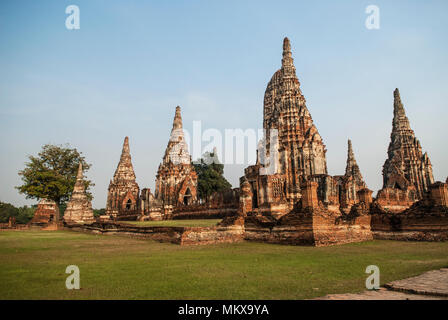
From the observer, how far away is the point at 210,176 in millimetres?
50938

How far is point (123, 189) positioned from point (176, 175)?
25.5 feet

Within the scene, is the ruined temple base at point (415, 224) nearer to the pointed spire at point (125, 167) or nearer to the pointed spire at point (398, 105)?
the pointed spire at point (125, 167)

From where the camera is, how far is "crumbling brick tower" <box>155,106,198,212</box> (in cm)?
3133

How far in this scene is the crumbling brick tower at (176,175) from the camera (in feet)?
103

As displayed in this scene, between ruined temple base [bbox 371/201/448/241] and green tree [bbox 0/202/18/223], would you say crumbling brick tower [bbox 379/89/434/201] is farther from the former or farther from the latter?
green tree [bbox 0/202/18/223]

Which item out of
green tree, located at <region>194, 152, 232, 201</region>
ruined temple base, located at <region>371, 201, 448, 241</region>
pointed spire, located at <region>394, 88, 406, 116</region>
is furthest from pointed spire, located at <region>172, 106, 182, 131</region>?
pointed spire, located at <region>394, 88, 406, 116</region>

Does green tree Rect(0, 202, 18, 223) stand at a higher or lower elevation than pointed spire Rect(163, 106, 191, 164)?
lower

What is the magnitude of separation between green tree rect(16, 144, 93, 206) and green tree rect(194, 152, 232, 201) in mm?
17143

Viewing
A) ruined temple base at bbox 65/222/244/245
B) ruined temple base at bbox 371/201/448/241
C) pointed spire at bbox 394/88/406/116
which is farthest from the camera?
pointed spire at bbox 394/88/406/116

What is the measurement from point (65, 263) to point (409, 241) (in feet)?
39.6

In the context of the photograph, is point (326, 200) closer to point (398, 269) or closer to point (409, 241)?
point (409, 241)

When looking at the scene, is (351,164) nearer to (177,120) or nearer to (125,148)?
(177,120)

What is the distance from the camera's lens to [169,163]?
3275 cm

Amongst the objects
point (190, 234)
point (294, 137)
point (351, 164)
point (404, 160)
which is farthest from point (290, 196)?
point (404, 160)
